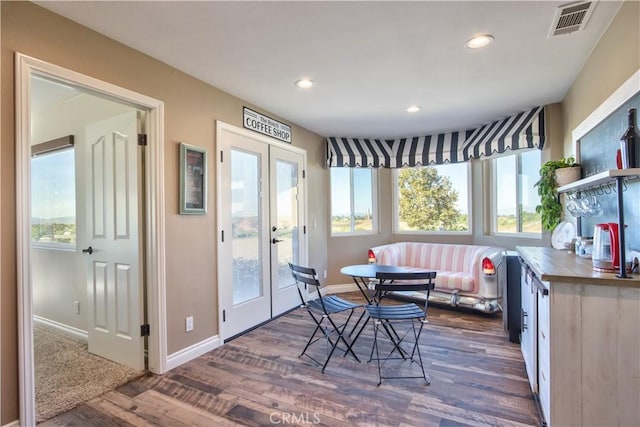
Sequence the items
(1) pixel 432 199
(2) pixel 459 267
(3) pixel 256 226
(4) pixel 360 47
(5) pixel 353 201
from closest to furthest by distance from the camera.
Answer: (4) pixel 360 47 < (3) pixel 256 226 < (2) pixel 459 267 < (1) pixel 432 199 < (5) pixel 353 201

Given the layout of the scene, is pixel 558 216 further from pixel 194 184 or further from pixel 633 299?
pixel 194 184

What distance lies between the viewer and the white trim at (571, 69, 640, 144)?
68.0 inches

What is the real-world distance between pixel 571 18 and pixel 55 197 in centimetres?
484

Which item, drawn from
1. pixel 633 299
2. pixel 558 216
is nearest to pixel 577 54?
pixel 558 216

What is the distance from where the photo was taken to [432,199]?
525 centimetres

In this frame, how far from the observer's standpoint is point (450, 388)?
7.51 feet

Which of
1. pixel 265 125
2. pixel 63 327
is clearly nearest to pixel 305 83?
pixel 265 125

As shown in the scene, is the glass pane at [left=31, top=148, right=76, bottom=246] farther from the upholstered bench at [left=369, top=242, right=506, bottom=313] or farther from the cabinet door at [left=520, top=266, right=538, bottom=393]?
the cabinet door at [left=520, top=266, right=538, bottom=393]

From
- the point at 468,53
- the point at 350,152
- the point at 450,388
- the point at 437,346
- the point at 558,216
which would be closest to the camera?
the point at 450,388

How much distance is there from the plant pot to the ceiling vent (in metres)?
1.13

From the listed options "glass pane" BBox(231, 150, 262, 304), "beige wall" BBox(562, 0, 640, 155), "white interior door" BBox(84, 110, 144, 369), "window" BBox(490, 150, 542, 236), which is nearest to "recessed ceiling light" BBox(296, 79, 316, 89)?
"glass pane" BBox(231, 150, 262, 304)

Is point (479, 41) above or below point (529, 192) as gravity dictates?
above

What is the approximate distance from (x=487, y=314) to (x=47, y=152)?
534 centimetres

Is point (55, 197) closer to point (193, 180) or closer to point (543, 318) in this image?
point (193, 180)
